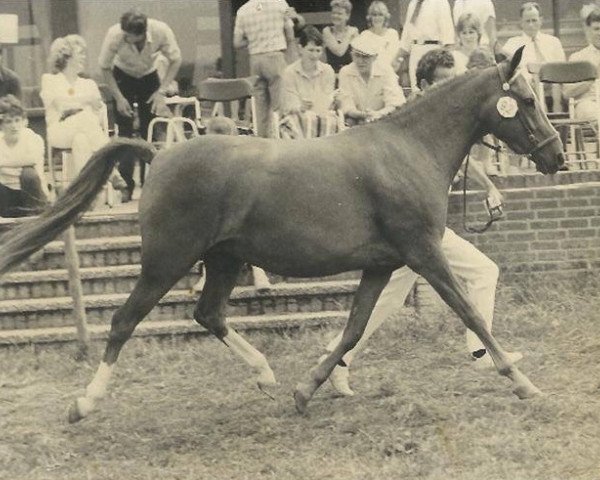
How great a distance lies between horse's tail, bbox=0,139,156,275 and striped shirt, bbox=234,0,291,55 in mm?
3646

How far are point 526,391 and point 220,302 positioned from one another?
70.6 inches

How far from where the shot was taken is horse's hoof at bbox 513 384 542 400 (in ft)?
22.3

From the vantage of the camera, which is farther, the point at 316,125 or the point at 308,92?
the point at 308,92

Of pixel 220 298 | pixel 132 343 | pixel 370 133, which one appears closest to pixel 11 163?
pixel 132 343

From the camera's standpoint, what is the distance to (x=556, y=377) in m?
7.35

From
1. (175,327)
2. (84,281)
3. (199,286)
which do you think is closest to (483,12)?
(199,286)

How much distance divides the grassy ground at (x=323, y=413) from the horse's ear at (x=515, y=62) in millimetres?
1798

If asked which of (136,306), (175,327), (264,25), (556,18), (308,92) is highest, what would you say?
(264,25)

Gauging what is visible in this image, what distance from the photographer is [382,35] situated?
11.1 meters

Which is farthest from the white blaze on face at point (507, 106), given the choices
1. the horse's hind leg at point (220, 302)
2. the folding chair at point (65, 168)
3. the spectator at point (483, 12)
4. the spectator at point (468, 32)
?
the spectator at point (483, 12)

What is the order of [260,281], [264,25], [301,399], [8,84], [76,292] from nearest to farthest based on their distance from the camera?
1. [301,399]
2. [76,292]
3. [260,281]
4. [264,25]
5. [8,84]

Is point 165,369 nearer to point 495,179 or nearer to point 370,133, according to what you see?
point 370,133

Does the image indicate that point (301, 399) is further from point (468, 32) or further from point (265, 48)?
point (468, 32)

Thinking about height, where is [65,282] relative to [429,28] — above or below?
below
